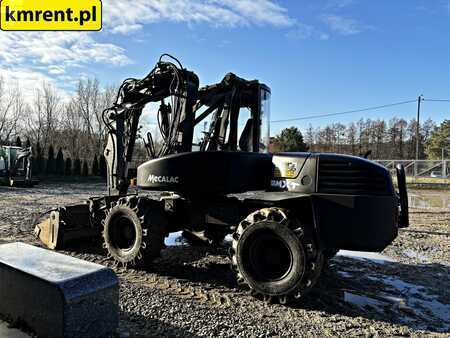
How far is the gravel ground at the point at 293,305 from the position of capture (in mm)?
4164

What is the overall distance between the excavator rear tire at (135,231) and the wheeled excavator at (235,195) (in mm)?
16

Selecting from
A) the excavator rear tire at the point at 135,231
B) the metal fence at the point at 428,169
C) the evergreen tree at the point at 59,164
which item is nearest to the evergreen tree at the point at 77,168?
the evergreen tree at the point at 59,164

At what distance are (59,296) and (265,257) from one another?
268 cm

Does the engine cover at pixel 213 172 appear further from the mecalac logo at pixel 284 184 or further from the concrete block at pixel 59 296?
the concrete block at pixel 59 296

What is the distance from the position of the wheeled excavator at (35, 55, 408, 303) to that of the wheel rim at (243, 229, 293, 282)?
0.5 inches

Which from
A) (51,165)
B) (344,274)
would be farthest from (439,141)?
(344,274)

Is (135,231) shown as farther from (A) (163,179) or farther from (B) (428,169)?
(B) (428,169)

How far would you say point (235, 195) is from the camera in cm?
572

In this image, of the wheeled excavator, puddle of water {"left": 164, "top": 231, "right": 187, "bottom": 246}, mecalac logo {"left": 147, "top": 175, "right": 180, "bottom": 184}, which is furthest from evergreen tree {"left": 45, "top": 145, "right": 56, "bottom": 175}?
mecalac logo {"left": 147, "top": 175, "right": 180, "bottom": 184}

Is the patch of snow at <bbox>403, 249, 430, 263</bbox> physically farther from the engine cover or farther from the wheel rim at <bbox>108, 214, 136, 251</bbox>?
the wheel rim at <bbox>108, 214, 136, 251</bbox>

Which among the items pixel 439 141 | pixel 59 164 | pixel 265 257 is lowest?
pixel 265 257

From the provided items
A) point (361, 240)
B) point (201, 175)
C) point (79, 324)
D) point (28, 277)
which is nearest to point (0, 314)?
point (28, 277)

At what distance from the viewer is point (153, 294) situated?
503 centimetres

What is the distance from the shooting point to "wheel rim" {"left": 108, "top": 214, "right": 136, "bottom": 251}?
6.43 m
